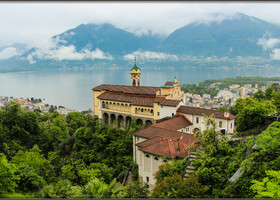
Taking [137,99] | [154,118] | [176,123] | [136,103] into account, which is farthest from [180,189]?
[137,99]

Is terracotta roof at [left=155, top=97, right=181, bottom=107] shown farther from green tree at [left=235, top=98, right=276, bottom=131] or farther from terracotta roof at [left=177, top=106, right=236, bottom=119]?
green tree at [left=235, top=98, right=276, bottom=131]

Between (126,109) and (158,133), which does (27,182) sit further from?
(126,109)

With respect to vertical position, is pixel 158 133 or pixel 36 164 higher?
pixel 158 133

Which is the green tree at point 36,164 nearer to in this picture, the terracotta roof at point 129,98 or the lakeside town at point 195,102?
the terracotta roof at point 129,98

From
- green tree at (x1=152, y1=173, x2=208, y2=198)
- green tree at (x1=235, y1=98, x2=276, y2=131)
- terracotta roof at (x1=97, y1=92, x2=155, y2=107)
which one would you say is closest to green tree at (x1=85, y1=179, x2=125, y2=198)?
green tree at (x1=152, y1=173, x2=208, y2=198)

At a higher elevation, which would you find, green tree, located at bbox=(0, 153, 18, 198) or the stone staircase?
the stone staircase
